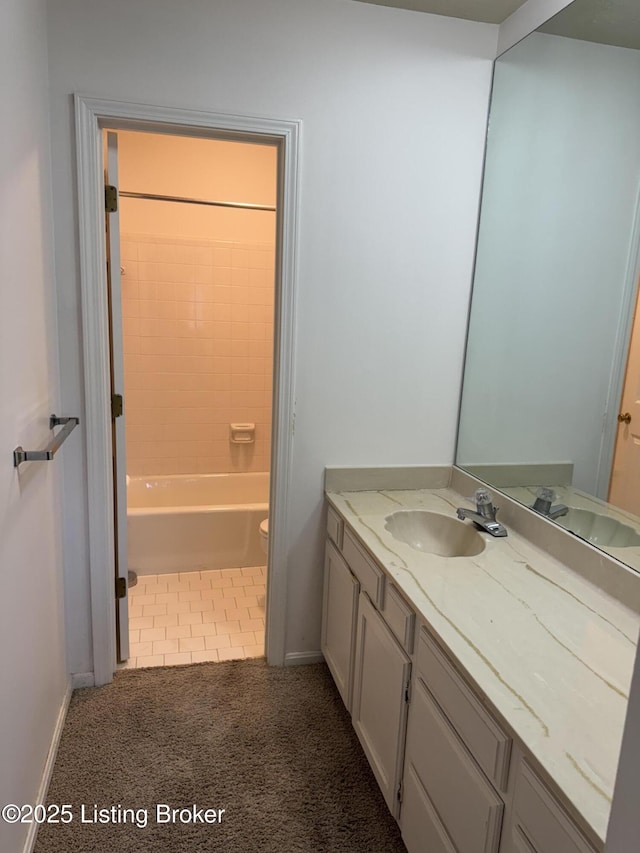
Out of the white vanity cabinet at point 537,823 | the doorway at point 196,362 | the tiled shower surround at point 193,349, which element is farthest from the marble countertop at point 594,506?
the tiled shower surround at point 193,349

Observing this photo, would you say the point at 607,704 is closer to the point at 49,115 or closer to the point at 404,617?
the point at 404,617

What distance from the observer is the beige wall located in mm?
3465

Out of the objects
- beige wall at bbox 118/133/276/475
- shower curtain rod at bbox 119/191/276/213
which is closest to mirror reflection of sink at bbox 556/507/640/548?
beige wall at bbox 118/133/276/475

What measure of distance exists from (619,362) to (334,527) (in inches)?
45.3

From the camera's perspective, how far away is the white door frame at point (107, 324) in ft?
6.28

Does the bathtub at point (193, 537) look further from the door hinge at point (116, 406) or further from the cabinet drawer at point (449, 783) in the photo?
the cabinet drawer at point (449, 783)

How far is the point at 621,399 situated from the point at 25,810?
198cm

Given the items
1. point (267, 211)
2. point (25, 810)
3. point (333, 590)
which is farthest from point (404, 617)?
point (267, 211)

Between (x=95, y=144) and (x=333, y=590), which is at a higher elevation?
(x=95, y=144)

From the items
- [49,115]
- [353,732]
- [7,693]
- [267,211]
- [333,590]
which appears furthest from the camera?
[267,211]

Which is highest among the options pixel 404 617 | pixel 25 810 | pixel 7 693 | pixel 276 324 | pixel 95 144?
pixel 95 144

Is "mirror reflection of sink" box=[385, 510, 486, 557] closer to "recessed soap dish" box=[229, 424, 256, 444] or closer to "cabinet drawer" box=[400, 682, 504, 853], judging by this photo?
"cabinet drawer" box=[400, 682, 504, 853]

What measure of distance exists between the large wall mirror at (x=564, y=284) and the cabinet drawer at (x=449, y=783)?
669 mm

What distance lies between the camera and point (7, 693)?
1.33 m
